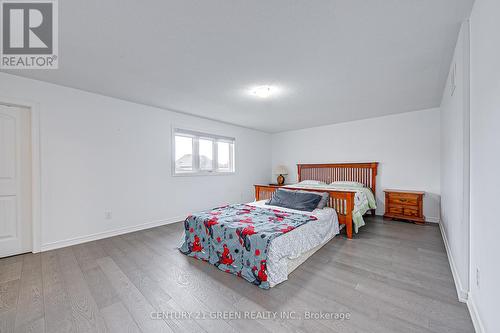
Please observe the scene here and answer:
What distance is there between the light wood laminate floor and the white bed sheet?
0.11 metres

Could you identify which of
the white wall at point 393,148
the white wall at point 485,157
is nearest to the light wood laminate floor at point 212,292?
the white wall at point 485,157

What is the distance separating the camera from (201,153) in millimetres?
4727

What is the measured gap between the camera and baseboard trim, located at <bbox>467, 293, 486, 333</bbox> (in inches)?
51.2

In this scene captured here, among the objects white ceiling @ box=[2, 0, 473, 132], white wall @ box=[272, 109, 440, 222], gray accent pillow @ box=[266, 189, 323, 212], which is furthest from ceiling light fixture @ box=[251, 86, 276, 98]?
white wall @ box=[272, 109, 440, 222]

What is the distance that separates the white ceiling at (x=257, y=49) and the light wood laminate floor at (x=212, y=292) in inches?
88.9

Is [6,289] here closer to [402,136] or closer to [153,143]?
[153,143]

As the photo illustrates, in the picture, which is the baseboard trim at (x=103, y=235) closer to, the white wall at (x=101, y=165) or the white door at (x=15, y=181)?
the white wall at (x=101, y=165)

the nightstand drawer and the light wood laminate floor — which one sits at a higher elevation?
the nightstand drawer

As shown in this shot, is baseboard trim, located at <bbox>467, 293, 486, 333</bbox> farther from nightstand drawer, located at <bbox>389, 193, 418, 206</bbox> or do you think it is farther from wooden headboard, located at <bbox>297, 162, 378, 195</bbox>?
wooden headboard, located at <bbox>297, 162, 378, 195</bbox>

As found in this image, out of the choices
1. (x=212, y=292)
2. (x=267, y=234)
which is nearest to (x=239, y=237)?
(x=267, y=234)

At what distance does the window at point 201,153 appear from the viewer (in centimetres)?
434

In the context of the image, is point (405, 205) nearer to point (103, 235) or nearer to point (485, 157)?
point (485, 157)

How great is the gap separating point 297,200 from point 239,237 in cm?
141

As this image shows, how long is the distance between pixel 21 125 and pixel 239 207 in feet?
10.4
